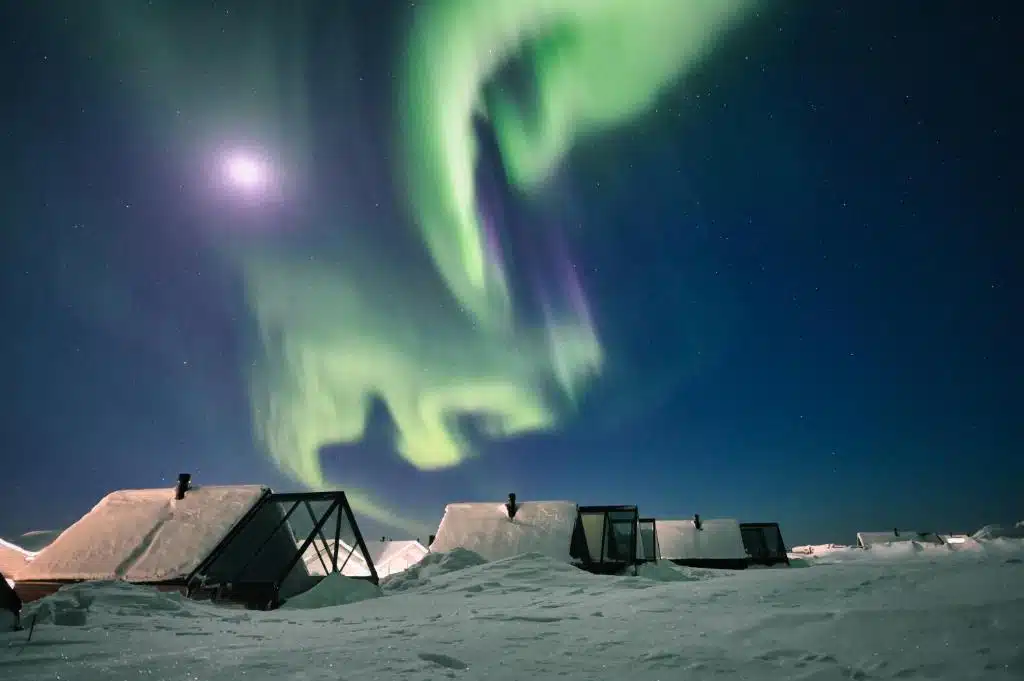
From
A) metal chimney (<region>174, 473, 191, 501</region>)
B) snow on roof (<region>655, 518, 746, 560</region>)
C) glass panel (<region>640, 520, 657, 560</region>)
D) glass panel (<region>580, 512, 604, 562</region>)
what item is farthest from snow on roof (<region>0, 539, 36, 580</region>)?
snow on roof (<region>655, 518, 746, 560</region>)

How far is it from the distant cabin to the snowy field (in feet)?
15.1

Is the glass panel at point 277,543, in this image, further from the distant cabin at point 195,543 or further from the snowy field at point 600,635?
the snowy field at point 600,635

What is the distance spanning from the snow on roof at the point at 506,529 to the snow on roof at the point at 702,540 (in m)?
17.2

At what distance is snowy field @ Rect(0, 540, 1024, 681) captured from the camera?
407cm

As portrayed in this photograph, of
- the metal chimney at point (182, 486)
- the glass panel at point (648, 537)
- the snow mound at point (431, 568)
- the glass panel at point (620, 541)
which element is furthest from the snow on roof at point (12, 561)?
the glass panel at point (648, 537)

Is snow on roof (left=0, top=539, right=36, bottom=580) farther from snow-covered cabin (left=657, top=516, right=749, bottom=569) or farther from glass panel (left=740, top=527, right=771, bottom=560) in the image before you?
glass panel (left=740, top=527, right=771, bottom=560)

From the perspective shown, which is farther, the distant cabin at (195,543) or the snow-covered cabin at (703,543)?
the snow-covered cabin at (703,543)

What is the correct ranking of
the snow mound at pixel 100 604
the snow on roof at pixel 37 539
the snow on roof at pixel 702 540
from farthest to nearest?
the snow on roof at pixel 702 540
the snow on roof at pixel 37 539
the snow mound at pixel 100 604

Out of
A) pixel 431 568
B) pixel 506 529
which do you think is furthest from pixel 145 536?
pixel 506 529

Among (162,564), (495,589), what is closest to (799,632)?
(495,589)

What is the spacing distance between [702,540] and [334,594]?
96.9 ft

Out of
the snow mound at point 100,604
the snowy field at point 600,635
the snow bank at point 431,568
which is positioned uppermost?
the snow bank at point 431,568

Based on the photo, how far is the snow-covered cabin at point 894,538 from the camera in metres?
47.9

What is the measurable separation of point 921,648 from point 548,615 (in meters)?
4.11
